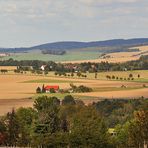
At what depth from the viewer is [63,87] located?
131125 millimetres

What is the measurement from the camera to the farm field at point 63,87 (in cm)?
11256

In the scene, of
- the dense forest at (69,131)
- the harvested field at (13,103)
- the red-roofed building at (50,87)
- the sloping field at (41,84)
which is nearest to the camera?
the dense forest at (69,131)

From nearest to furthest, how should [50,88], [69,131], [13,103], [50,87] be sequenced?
[69,131]
[13,103]
[50,88]
[50,87]

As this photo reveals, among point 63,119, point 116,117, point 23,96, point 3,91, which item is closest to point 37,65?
point 3,91

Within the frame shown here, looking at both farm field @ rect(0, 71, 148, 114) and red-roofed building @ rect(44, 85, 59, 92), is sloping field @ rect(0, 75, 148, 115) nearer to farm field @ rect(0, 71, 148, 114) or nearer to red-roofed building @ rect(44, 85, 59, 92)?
farm field @ rect(0, 71, 148, 114)

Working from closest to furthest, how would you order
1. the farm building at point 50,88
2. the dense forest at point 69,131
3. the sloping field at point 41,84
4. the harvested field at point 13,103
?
the dense forest at point 69,131 < the harvested field at point 13,103 < the sloping field at point 41,84 < the farm building at point 50,88

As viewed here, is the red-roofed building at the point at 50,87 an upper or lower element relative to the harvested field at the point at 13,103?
upper

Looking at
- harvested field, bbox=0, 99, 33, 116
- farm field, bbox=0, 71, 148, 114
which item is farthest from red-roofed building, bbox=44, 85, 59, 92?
harvested field, bbox=0, 99, 33, 116

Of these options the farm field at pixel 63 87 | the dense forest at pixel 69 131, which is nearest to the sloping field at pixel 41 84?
the farm field at pixel 63 87

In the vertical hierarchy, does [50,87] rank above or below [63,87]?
above

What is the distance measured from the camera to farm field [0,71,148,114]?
11256 centimetres

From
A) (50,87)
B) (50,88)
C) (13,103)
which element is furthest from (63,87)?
(13,103)

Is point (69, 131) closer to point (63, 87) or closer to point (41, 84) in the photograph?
point (63, 87)

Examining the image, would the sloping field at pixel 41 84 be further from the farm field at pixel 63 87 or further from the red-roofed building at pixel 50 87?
the red-roofed building at pixel 50 87
